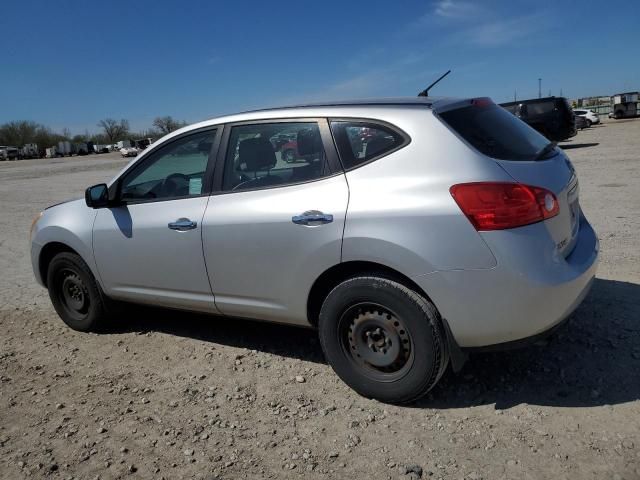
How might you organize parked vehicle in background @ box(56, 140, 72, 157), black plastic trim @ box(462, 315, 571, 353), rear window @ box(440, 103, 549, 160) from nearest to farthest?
1. black plastic trim @ box(462, 315, 571, 353)
2. rear window @ box(440, 103, 549, 160)
3. parked vehicle in background @ box(56, 140, 72, 157)

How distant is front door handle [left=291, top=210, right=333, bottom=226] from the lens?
10.3 feet

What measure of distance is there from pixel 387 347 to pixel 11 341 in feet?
11.6

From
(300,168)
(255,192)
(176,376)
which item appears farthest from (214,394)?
(300,168)

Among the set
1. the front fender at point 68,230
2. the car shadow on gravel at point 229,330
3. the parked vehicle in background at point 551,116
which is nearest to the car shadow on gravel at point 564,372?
the car shadow on gravel at point 229,330

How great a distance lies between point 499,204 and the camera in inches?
109

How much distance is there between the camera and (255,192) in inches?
139

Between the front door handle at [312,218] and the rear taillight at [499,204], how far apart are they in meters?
0.74

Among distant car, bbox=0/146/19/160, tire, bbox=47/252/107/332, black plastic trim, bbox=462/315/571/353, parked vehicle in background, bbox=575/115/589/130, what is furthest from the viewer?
distant car, bbox=0/146/19/160

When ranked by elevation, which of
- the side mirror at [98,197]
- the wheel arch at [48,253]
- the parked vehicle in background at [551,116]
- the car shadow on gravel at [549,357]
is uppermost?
the parked vehicle in background at [551,116]

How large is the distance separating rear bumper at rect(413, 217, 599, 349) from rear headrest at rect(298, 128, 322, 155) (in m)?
1.08

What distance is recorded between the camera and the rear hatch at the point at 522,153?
292cm

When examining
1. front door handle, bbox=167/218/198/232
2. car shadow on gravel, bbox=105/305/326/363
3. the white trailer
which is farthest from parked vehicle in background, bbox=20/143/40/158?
front door handle, bbox=167/218/198/232

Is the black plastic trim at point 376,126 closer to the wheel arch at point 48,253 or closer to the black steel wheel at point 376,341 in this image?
the black steel wheel at point 376,341

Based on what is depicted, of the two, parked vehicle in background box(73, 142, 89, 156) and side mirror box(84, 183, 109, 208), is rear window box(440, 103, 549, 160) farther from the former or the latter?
parked vehicle in background box(73, 142, 89, 156)
